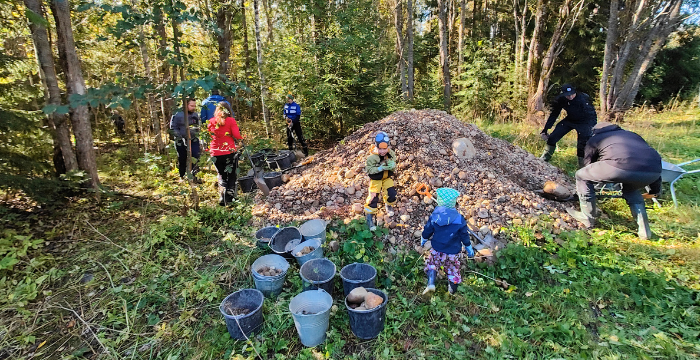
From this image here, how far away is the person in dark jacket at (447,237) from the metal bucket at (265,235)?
75.8 inches

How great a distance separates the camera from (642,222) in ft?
13.8

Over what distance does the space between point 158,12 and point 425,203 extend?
4032mm

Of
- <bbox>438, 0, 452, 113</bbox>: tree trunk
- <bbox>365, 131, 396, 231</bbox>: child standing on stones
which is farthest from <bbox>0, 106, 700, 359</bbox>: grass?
<bbox>438, 0, 452, 113</bbox>: tree trunk

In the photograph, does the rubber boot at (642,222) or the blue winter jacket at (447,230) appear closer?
the blue winter jacket at (447,230)

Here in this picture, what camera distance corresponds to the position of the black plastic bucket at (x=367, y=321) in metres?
2.83

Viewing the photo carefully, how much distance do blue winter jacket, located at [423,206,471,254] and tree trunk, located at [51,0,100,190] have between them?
5.17 m

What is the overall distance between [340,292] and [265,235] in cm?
129

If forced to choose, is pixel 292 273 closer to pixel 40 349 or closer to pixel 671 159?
pixel 40 349

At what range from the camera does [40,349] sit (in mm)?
2881

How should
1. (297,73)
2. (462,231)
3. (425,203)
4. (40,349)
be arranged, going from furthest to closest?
(297,73), (425,203), (462,231), (40,349)

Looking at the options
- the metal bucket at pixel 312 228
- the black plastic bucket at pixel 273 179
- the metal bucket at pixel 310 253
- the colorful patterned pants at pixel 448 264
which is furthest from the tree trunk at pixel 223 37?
the colorful patterned pants at pixel 448 264

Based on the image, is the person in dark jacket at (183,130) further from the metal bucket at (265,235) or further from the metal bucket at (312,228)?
the metal bucket at (312,228)

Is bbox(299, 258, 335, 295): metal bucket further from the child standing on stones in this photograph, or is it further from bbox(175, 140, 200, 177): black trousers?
bbox(175, 140, 200, 177): black trousers

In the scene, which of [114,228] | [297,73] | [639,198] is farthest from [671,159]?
[114,228]
